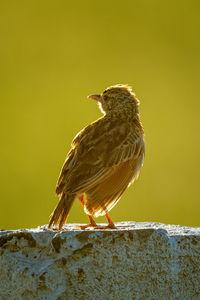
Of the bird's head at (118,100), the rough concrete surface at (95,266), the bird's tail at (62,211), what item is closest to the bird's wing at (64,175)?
the bird's tail at (62,211)

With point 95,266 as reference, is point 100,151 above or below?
above

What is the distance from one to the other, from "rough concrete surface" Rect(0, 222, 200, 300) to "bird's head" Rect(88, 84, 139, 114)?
3.88m

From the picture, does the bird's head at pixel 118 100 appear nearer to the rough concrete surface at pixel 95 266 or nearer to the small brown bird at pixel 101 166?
the small brown bird at pixel 101 166

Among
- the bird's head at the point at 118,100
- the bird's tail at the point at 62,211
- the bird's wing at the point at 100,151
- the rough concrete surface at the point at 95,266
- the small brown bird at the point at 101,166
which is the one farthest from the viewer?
the bird's head at the point at 118,100

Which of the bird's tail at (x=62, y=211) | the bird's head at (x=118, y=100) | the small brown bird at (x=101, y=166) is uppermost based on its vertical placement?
the bird's head at (x=118, y=100)

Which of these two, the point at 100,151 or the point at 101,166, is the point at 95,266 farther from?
the point at 100,151

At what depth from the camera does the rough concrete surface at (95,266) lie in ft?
12.6

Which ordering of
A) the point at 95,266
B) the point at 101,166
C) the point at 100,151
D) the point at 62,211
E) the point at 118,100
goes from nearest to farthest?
the point at 95,266 → the point at 62,211 → the point at 101,166 → the point at 100,151 → the point at 118,100

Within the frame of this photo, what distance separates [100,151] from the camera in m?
6.13

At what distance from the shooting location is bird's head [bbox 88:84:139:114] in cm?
780

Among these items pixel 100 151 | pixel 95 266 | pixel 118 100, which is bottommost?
pixel 95 266

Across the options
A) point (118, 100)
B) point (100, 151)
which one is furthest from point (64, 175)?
point (118, 100)

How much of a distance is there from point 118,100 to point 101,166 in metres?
2.23

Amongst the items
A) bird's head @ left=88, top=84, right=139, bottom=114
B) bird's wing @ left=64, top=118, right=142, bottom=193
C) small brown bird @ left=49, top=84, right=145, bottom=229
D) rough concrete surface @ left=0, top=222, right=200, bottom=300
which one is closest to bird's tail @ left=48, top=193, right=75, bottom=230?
small brown bird @ left=49, top=84, right=145, bottom=229
